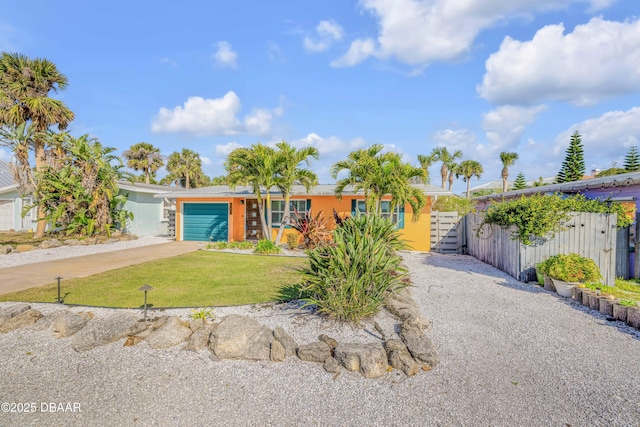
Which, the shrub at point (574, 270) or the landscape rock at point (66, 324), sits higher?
the shrub at point (574, 270)

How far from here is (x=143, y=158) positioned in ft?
94.6

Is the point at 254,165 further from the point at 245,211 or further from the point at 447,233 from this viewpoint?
the point at 447,233

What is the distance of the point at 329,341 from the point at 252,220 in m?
12.8

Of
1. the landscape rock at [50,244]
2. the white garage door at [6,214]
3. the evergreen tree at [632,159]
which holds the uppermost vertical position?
the evergreen tree at [632,159]

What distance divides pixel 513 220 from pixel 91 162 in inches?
630

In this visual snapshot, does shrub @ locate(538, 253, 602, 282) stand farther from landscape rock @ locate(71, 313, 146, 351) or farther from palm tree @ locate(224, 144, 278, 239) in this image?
palm tree @ locate(224, 144, 278, 239)

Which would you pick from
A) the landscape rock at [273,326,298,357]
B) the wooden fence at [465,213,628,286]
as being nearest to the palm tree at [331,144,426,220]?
the wooden fence at [465,213,628,286]

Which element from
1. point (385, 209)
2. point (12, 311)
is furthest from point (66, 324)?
point (385, 209)

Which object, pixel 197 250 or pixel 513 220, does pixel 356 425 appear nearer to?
pixel 513 220

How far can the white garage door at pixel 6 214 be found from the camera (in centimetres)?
1872

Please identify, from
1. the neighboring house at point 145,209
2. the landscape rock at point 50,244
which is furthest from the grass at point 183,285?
the neighboring house at point 145,209

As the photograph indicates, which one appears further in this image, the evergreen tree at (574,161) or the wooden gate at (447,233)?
the evergreen tree at (574,161)

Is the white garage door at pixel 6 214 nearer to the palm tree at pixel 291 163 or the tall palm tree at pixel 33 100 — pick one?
the tall palm tree at pixel 33 100

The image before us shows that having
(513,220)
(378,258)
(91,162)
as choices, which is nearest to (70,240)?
(91,162)
